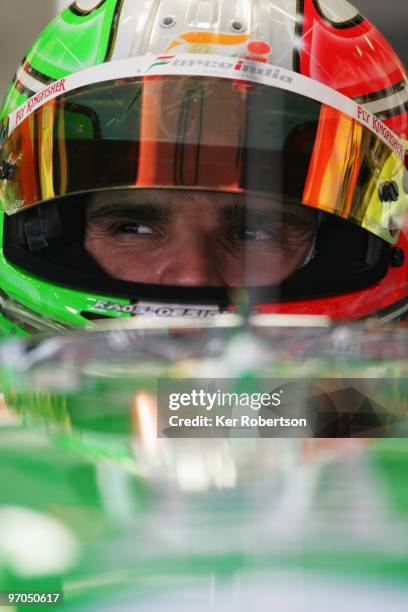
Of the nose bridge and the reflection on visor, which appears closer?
the reflection on visor

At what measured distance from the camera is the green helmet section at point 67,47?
111cm

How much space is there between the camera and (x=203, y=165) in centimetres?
101

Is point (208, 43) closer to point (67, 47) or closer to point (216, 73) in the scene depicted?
point (216, 73)

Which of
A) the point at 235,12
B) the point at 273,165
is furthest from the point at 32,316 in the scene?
the point at 235,12

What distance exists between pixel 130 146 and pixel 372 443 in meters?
0.53

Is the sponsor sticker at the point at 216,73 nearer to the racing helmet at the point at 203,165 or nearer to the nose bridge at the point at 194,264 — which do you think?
the racing helmet at the point at 203,165

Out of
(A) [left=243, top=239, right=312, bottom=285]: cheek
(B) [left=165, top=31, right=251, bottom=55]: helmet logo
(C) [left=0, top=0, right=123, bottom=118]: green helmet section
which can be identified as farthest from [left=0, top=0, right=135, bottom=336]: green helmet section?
(A) [left=243, top=239, right=312, bottom=285]: cheek

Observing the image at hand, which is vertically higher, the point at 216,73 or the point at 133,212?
the point at 216,73

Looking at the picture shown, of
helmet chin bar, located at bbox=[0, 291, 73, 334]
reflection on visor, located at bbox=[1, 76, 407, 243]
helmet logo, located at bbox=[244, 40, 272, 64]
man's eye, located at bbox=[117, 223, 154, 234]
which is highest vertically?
helmet logo, located at bbox=[244, 40, 272, 64]

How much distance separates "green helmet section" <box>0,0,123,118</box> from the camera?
3.64 ft

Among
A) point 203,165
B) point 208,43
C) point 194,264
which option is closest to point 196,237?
point 194,264

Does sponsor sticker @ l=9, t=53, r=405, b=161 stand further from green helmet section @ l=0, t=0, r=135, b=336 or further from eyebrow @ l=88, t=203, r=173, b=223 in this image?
eyebrow @ l=88, t=203, r=173, b=223

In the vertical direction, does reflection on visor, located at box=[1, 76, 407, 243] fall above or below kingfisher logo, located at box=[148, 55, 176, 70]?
below

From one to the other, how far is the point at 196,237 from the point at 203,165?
157 millimetres
